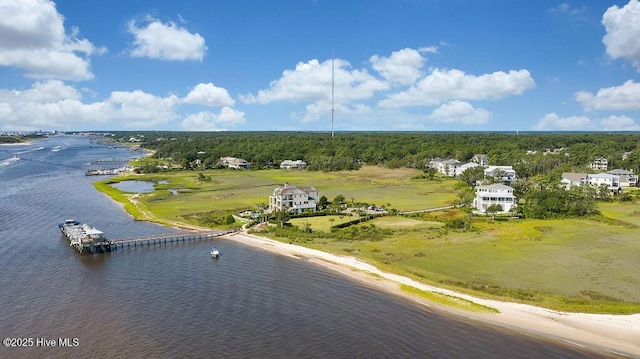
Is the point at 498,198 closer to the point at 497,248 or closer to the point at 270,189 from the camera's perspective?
the point at 497,248

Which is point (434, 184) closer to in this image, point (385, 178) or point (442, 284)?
point (385, 178)

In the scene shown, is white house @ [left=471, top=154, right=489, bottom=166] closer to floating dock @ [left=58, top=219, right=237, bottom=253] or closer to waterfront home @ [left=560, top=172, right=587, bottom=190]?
waterfront home @ [left=560, top=172, right=587, bottom=190]

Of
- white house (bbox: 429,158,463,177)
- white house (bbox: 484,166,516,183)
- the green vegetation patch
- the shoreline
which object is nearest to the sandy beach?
the shoreline

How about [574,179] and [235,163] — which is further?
[235,163]

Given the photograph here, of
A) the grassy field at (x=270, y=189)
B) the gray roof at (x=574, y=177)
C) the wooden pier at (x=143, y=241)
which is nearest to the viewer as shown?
the wooden pier at (x=143, y=241)

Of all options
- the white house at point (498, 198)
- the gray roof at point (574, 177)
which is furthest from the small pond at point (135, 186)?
the gray roof at point (574, 177)

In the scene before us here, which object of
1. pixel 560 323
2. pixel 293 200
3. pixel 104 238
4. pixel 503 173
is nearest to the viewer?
pixel 560 323

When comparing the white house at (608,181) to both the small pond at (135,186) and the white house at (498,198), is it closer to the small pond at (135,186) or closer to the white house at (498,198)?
the white house at (498,198)

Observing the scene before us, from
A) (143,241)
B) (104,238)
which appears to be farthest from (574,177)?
(104,238)
